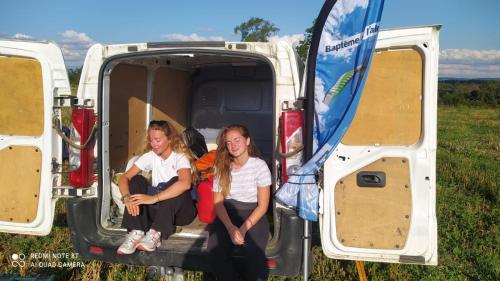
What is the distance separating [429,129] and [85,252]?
2710mm

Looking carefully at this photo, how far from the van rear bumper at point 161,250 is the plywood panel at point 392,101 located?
0.81m

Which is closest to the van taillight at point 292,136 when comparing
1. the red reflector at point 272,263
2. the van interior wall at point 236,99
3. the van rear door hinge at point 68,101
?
the red reflector at point 272,263

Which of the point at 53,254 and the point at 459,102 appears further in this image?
the point at 459,102

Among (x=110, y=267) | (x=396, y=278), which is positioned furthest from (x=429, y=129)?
(x=110, y=267)

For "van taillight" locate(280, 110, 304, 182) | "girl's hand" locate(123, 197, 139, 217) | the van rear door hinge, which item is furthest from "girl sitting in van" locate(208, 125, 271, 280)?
the van rear door hinge

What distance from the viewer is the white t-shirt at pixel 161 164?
13.1 feet

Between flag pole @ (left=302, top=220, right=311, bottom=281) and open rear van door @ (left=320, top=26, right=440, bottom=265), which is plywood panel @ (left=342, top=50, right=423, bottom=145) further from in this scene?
flag pole @ (left=302, top=220, right=311, bottom=281)

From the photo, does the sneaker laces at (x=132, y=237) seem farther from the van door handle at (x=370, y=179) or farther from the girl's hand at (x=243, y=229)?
the van door handle at (x=370, y=179)

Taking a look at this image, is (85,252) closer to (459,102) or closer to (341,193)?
(341,193)

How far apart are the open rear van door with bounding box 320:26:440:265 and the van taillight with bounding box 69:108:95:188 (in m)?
1.84

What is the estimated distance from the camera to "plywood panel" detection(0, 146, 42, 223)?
3.60 metres

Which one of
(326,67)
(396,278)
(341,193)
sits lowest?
(396,278)

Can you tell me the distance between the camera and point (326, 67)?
9.26 ft

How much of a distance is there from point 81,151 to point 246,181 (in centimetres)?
130
